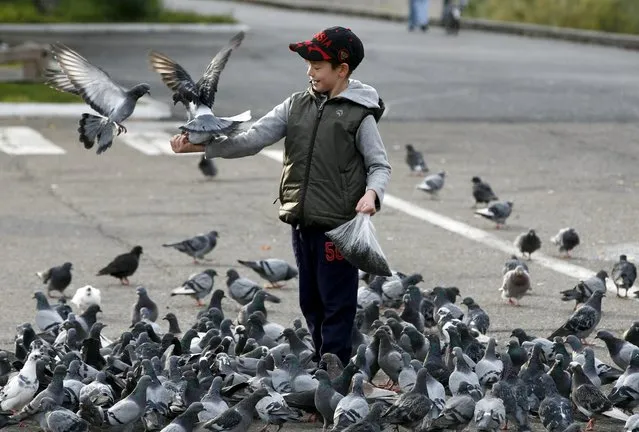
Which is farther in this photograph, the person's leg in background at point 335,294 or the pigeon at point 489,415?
the person's leg in background at point 335,294

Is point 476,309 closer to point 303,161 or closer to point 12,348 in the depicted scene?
point 303,161

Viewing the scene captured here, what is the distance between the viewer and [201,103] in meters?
8.21

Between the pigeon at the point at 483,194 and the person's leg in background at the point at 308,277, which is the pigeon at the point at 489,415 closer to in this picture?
the person's leg in background at the point at 308,277

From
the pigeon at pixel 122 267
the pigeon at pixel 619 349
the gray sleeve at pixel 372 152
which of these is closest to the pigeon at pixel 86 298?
the pigeon at pixel 122 267

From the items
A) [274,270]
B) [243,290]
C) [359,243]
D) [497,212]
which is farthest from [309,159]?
[497,212]

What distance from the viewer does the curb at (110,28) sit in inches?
1439

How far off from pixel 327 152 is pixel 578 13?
33366 mm

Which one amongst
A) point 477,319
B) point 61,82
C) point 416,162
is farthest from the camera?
point 416,162

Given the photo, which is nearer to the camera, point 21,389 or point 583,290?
point 21,389

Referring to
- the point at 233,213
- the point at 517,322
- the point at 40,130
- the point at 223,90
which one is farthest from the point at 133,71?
the point at 517,322

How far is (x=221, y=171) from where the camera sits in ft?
59.5

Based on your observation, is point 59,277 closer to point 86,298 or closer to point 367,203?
point 86,298

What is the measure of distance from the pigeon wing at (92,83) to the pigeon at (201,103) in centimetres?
42

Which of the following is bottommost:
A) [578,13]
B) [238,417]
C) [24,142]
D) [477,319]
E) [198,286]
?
[578,13]
